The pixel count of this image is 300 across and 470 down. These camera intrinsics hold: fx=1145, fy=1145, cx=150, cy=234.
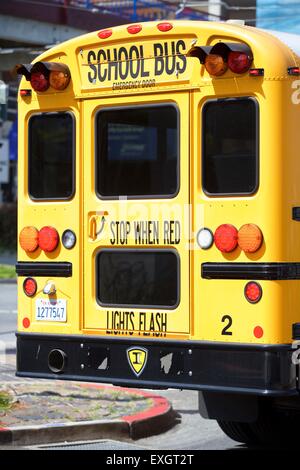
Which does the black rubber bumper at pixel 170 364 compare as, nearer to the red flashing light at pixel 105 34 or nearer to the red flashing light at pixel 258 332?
the red flashing light at pixel 258 332

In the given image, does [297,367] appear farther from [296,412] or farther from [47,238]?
[47,238]

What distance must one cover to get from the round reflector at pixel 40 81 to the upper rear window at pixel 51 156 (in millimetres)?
204

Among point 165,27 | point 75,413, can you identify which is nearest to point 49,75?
point 165,27

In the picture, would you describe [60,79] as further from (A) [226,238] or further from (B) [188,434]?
(B) [188,434]

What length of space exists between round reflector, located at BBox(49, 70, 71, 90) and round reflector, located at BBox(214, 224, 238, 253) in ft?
5.67

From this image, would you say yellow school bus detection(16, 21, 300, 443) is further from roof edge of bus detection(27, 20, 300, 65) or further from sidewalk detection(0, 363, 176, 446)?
sidewalk detection(0, 363, 176, 446)

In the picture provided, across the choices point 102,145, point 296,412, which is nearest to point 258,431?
point 296,412

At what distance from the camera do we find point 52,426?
9297mm

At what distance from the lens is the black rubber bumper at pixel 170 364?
24.2ft

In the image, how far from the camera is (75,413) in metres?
Result: 10.0

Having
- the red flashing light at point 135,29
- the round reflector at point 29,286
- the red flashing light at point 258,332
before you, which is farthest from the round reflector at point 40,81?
the red flashing light at point 258,332

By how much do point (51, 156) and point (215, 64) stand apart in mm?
1548

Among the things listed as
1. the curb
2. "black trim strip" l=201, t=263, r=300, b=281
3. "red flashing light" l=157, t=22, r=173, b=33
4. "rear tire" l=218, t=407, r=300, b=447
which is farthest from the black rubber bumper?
"red flashing light" l=157, t=22, r=173, b=33

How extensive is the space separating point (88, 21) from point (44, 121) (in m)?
24.0
